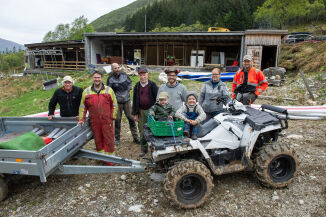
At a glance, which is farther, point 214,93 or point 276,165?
point 214,93

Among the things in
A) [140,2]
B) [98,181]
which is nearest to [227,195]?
[98,181]

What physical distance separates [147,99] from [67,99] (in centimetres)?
167

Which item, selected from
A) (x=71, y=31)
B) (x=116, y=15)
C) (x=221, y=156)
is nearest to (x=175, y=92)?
(x=221, y=156)

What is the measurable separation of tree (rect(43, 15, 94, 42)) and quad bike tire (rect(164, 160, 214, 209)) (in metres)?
67.8

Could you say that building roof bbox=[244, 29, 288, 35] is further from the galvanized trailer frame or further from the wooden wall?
the galvanized trailer frame

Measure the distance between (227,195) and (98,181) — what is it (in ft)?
7.40

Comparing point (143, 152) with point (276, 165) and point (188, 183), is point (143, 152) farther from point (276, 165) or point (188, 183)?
point (276, 165)

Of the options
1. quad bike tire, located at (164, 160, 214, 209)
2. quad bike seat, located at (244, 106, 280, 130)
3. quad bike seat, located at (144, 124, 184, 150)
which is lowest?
quad bike tire, located at (164, 160, 214, 209)

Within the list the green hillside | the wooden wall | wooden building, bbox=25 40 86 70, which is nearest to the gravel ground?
the wooden wall

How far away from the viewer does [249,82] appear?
496 centimetres

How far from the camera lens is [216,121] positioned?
3.61 m

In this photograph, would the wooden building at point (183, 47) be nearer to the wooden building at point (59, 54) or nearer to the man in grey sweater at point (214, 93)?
the wooden building at point (59, 54)

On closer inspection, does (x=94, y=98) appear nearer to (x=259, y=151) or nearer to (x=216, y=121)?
(x=216, y=121)

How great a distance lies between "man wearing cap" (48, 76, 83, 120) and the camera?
4.67 meters
